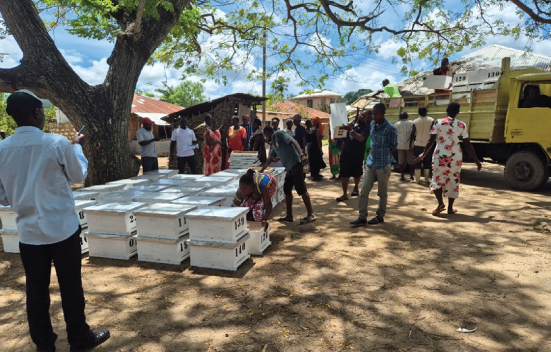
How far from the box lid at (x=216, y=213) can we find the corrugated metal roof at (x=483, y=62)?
9.61 m

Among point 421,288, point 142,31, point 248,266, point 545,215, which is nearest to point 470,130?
point 545,215

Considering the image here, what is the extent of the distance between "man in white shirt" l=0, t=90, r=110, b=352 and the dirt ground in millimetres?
508

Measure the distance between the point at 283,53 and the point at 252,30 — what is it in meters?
1.48

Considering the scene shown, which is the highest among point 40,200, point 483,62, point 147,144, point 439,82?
point 483,62

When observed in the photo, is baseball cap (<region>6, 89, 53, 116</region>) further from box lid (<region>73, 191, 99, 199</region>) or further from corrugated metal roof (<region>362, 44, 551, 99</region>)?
corrugated metal roof (<region>362, 44, 551, 99</region>)

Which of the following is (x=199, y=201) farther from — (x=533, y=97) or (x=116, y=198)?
(x=533, y=97)

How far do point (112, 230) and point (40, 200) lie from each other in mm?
2104

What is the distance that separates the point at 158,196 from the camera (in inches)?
190

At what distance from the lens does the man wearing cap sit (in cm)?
729

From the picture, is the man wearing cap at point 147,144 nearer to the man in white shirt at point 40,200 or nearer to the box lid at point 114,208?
the box lid at point 114,208

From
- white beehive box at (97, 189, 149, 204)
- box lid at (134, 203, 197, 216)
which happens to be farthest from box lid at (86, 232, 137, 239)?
white beehive box at (97, 189, 149, 204)

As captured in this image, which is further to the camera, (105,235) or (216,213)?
(105,235)

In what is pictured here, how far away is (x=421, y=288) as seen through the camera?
11.0 ft

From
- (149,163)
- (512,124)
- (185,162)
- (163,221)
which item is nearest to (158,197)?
(163,221)
